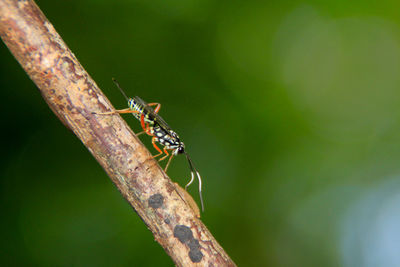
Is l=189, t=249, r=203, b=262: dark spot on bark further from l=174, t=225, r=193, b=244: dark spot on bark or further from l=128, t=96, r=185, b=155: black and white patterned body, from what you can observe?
l=128, t=96, r=185, b=155: black and white patterned body

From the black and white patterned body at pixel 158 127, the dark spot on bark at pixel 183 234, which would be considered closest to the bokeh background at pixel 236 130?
the black and white patterned body at pixel 158 127

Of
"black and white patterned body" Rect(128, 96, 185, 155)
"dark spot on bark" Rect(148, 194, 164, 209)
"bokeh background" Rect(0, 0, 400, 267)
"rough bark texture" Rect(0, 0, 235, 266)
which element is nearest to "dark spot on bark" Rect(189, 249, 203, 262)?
"rough bark texture" Rect(0, 0, 235, 266)

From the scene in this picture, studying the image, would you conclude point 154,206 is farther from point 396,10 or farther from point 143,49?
point 396,10

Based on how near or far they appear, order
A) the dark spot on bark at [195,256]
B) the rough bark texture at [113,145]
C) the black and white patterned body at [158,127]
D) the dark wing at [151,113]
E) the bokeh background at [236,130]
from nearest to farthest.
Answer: the rough bark texture at [113,145]
the dark spot on bark at [195,256]
the dark wing at [151,113]
the black and white patterned body at [158,127]
the bokeh background at [236,130]

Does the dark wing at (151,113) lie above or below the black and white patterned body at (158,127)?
above

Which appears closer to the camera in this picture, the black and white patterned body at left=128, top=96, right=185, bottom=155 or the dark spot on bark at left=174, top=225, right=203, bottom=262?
the dark spot on bark at left=174, top=225, right=203, bottom=262

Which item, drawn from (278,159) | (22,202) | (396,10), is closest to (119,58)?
(22,202)

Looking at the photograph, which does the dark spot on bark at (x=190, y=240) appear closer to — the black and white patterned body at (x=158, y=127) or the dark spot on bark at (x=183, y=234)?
the dark spot on bark at (x=183, y=234)

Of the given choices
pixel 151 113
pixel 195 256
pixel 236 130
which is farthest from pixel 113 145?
pixel 236 130

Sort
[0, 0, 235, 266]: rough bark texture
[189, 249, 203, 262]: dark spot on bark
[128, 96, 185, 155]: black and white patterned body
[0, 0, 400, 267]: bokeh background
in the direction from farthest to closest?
[0, 0, 400, 267]: bokeh background → [128, 96, 185, 155]: black and white patterned body → [189, 249, 203, 262]: dark spot on bark → [0, 0, 235, 266]: rough bark texture
